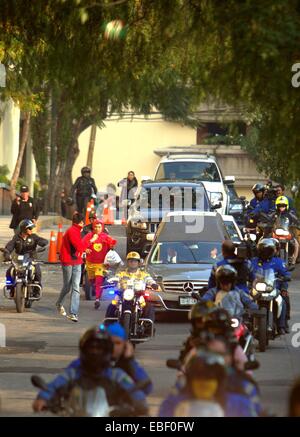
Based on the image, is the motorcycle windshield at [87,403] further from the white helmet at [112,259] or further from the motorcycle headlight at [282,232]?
the motorcycle headlight at [282,232]

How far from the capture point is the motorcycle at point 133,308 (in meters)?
19.9

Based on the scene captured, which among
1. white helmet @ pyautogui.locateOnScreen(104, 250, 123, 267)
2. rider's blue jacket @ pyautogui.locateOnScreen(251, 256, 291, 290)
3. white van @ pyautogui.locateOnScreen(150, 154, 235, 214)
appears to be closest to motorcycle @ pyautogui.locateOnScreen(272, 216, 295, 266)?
white helmet @ pyautogui.locateOnScreen(104, 250, 123, 267)

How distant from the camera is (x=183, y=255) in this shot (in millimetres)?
25266

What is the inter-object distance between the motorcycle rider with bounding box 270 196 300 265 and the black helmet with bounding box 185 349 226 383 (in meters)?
20.3

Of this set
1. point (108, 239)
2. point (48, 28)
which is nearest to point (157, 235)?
point (108, 239)

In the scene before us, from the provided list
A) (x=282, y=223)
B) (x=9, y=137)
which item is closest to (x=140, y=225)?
(x=282, y=223)

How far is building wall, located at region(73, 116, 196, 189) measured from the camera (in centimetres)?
7306

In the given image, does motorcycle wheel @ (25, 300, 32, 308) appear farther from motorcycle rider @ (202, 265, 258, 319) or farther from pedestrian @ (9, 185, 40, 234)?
motorcycle rider @ (202, 265, 258, 319)

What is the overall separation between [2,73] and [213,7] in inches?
450

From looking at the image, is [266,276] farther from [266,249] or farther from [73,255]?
[73,255]

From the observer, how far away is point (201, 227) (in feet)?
86.9

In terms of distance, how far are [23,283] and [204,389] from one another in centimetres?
1621

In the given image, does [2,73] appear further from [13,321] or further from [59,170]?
[59,170]

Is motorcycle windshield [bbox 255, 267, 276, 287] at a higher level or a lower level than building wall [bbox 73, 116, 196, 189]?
lower
